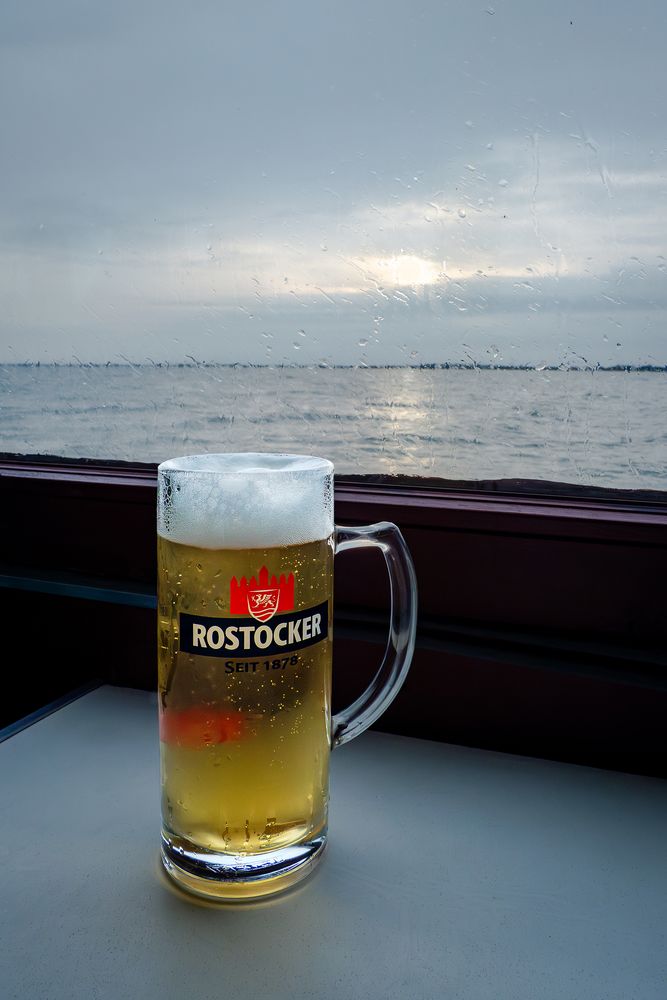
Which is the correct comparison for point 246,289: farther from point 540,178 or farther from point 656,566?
point 656,566

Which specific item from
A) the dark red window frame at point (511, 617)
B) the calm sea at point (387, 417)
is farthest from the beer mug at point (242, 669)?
the calm sea at point (387, 417)

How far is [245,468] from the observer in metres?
0.63

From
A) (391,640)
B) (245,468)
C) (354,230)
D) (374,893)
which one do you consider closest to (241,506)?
(245,468)

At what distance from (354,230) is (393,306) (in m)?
0.11

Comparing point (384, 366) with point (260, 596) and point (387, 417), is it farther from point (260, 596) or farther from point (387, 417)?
point (260, 596)

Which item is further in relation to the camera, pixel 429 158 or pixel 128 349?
pixel 128 349

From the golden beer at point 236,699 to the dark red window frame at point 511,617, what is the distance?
0.32m

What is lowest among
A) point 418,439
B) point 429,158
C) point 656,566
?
point 656,566

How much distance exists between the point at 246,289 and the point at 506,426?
0.40 meters

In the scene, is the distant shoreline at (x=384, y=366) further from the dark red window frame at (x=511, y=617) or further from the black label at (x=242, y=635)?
the black label at (x=242, y=635)

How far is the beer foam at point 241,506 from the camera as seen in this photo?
569mm

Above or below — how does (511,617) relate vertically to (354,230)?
below

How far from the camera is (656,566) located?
0.83 meters

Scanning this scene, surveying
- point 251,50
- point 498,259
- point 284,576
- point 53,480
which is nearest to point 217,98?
point 251,50
